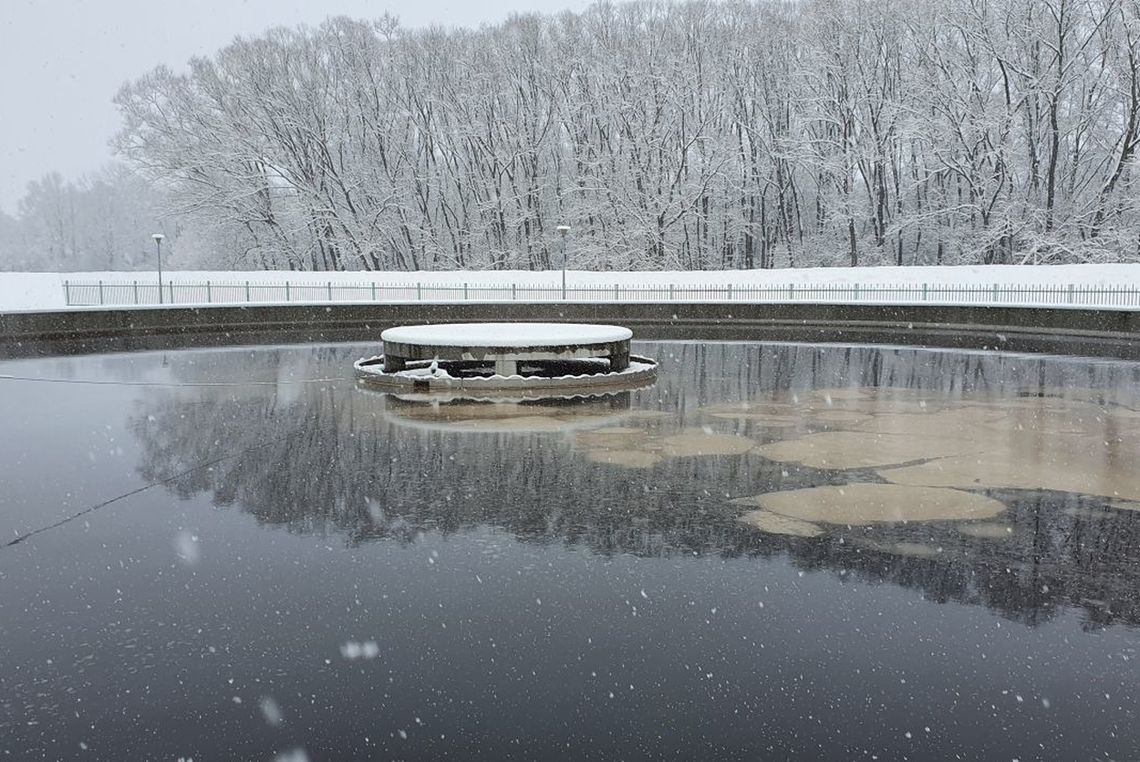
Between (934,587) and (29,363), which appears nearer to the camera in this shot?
(934,587)

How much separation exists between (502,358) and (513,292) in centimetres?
2168

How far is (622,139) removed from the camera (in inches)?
2024

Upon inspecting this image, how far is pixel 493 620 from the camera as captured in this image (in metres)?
5.04

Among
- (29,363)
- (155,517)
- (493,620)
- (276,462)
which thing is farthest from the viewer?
(29,363)

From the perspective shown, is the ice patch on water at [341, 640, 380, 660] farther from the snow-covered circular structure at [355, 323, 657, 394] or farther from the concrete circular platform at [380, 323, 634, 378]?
the concrete circular platform at [380, 323, 634, 378]

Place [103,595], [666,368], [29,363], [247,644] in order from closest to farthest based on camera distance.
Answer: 1. [247,644]
2. [103,595]
3. [666,368]
4. [29,363]

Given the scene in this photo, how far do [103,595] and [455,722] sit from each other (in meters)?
2.68

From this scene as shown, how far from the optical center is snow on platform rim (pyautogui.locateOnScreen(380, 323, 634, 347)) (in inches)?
567

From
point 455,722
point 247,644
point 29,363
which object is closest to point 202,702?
point 247,644

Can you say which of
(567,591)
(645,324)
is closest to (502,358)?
(567,591)

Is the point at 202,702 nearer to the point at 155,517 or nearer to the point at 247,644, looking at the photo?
the point at 247,644

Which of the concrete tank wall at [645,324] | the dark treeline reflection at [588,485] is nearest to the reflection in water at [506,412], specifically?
the dark treeline reflection at [588,485]

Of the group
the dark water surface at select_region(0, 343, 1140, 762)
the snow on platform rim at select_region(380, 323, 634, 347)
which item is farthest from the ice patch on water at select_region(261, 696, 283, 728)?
the snow on platform rim at select_region(380, 323, 634, 347)

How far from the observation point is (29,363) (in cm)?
1875
